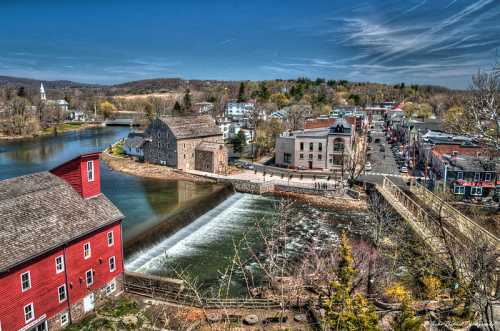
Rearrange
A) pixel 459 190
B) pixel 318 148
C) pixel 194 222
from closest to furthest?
pixel 194 222
pixel 459 190
pixel 318 148

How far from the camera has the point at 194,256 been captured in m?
25.8

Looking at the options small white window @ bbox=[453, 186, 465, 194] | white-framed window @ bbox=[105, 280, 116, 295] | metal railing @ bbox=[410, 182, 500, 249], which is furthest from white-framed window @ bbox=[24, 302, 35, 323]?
small white window @ bbox=[453, 186, 465, 194]

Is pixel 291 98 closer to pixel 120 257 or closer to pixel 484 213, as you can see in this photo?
pixel 484 213

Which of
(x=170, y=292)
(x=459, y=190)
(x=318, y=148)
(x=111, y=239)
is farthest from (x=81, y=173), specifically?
(x=318, y=148)

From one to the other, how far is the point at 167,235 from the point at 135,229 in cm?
314

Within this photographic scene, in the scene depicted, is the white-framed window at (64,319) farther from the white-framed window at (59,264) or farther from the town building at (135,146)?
the town building at (135,146)

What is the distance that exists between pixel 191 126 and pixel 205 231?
26.9m

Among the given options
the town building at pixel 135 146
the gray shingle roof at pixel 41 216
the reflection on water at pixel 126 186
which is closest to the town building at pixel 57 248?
the gray shingle roof at pixel 41 216

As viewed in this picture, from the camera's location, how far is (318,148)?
52.5 m

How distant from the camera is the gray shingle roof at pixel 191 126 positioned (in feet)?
172

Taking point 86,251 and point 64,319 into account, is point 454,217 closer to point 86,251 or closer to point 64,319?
point 86,251

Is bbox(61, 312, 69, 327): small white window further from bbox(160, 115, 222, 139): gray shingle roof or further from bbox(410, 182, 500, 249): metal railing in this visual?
bbox(160, 115, 222, 139): gray shingle roof

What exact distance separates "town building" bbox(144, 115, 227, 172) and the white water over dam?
12871 mm

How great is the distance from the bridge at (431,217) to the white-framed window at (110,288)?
1575 centimetres
